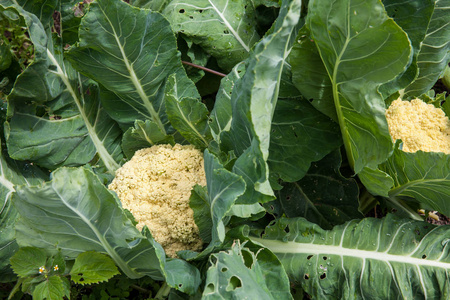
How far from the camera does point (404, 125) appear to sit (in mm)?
1185

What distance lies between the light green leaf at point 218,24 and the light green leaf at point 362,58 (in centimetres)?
41

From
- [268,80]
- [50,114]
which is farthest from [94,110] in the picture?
[268,80]

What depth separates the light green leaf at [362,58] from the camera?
2.76ft

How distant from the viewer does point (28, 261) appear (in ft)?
3.27

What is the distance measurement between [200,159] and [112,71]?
0.35 metres

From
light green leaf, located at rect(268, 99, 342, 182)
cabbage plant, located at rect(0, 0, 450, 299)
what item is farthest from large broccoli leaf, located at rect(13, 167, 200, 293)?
light green leaf, located at rect(268, 99, 342, 182)

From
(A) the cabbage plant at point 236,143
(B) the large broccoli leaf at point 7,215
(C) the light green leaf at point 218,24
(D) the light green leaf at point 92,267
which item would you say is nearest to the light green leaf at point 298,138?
(A) the cabbage plant at point 236,143

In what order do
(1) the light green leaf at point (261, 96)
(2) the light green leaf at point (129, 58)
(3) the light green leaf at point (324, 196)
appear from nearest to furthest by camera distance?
(1) the light green leaf at point (261, 96)
(2) the light green leaf at point (129, 58)
(3) the light green leaf at point (324, 196)

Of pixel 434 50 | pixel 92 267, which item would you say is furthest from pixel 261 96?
pixel 434 50

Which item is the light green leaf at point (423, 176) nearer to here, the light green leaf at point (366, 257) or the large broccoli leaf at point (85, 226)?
the light green leaf at point (366, 257)

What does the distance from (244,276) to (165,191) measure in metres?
0.38

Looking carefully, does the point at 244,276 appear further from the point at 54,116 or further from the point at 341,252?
the point at 54,116

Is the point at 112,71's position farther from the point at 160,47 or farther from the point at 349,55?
the point at 349,55

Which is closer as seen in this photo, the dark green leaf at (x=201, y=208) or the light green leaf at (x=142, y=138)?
the dark green leaf at (x=201, y=208)
